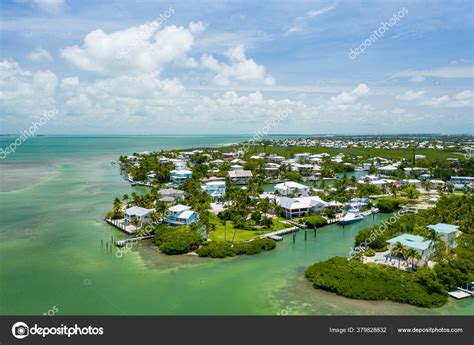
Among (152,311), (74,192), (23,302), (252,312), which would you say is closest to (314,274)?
(252,312)

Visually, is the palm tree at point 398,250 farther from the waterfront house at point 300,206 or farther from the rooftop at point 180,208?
the rooftop at point 180,208

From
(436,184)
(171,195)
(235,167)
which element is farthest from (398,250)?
(235,167)

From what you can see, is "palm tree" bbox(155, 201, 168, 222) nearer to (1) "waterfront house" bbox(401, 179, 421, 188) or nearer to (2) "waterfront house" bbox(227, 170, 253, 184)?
(2) "waterfront house" bbox(227, 170, 253, 184)

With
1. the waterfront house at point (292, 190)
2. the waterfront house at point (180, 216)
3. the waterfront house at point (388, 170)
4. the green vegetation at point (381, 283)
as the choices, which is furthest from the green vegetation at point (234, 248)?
the waterfront house at point (388, 170)

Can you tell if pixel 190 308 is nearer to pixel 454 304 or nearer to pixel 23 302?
pixel 23 302

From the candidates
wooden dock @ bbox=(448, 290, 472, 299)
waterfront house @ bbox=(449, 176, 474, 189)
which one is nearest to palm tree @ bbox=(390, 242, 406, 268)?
wooden dock @ bbox=(448, 290, 472, 299)
